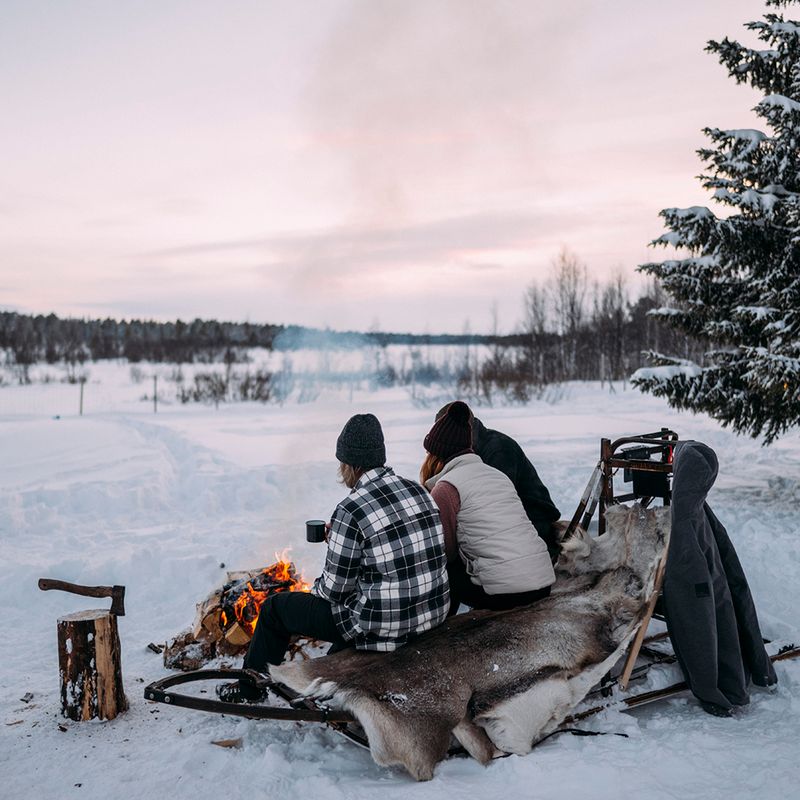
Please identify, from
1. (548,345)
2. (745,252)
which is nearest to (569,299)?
(548,345)

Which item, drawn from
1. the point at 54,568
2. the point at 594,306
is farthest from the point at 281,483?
the point at 594,306

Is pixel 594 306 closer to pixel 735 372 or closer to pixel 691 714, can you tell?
pixel 735 372

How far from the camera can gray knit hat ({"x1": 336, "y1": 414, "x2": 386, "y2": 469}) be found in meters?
3.46

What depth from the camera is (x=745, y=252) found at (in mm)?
7715

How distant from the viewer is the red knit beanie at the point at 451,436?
13.4ft

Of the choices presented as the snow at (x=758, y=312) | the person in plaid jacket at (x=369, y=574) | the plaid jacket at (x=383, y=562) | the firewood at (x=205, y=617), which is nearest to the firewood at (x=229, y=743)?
the person in plaid jacket at (x=369, y=574)

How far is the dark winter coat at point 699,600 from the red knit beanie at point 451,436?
1148 mm

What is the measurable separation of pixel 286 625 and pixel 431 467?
4.09ft

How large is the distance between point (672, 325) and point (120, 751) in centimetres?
748

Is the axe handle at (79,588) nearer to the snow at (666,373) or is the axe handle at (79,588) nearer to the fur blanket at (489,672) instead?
the fur blanket at (489,672)

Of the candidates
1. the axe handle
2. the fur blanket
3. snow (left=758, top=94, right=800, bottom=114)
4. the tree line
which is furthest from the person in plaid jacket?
the tree line

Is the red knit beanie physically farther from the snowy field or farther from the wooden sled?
the snowy field

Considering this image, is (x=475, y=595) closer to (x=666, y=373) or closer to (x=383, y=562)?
(x=383, y=562)

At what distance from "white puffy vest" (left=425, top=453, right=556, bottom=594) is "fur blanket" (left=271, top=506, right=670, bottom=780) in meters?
0.20
